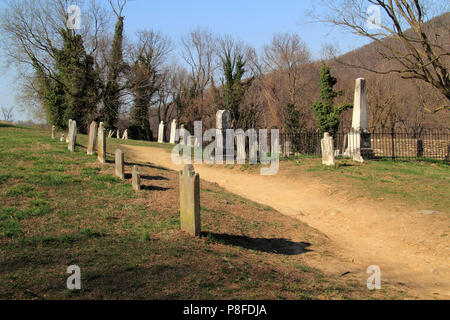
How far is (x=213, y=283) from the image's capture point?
4465 millimetres

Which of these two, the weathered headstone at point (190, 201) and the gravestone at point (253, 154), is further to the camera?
the gravestone at point (253, 154)

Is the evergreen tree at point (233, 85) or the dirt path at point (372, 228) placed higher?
the evergreen tree at point (233, 85)

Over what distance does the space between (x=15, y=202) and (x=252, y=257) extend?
4.99 metres

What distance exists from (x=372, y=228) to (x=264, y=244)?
345 centimetres

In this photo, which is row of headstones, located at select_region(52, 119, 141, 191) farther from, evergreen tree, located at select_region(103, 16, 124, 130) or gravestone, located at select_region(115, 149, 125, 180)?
evergreen tree, located at select_region(103, 16, 124, 130)

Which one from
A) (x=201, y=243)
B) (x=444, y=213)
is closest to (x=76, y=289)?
(x=201, y=243)

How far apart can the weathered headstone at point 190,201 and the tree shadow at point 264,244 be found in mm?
353

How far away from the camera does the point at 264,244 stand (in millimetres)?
6961

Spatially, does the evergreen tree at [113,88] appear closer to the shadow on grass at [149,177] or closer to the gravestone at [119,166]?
the shadow on grass at [149,177]

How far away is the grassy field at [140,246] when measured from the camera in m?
4.32

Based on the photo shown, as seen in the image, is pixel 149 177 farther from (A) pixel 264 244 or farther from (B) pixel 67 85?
(B) pixel 67 85
